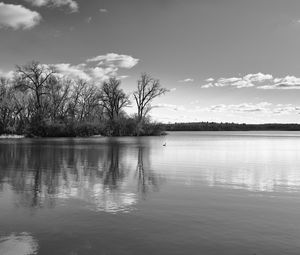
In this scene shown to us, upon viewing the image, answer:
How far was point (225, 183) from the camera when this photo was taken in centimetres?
1533

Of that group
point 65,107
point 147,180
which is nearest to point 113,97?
point 65,107

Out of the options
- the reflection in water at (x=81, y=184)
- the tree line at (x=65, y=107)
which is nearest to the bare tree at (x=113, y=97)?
the tree line at (x=65, y=107)

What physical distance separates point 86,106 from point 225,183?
76904 millimetres

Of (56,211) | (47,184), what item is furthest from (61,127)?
(56,211)

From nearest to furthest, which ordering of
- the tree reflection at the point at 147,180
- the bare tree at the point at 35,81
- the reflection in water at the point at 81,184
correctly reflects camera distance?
the reflection in water at the point at 81,184 < the tree reflection at the point at 147,180 < the bare tree at the point at 35,81

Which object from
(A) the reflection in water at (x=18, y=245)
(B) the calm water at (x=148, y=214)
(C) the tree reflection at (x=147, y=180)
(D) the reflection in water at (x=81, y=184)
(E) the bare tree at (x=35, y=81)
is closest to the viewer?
(A) the reflection in water at (x=18, y=245)

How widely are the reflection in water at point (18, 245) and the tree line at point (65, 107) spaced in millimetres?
69139

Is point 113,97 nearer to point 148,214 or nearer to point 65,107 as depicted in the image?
point 65,107

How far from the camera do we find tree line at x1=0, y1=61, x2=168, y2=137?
74875mm

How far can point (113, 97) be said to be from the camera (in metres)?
87.4

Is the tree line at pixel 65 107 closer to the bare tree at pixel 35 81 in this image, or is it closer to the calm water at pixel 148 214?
the bare tree at pixel 35 81

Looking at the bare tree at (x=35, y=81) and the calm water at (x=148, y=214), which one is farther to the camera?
the bare tree at (x=35, y=81)

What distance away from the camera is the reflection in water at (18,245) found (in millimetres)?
6844

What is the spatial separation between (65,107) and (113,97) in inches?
470
